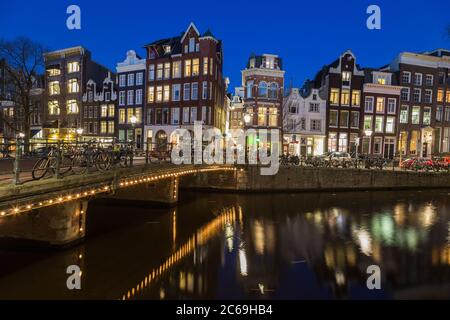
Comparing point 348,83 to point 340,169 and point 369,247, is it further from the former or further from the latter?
point 369,247

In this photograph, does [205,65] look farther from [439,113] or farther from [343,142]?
[439,113]

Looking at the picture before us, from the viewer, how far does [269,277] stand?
41.1 feet

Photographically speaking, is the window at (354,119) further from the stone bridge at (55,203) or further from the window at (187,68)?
the stone bridge at (55,203)

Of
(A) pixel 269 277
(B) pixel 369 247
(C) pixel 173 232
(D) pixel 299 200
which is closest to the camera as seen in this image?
(A) pixel 269 277

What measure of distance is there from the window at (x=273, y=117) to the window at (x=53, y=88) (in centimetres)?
3563

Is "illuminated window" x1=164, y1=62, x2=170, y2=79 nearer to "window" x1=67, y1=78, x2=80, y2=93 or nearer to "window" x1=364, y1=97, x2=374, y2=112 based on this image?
"window" x1=67, y1=78, x2=80, y2=93

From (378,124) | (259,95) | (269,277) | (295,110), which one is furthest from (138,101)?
(269,277)

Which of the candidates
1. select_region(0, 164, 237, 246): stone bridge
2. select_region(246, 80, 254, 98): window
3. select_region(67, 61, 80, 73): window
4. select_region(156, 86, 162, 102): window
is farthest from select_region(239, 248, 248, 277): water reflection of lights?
select_region(67, 61, 80, 73): window

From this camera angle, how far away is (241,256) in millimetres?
14859

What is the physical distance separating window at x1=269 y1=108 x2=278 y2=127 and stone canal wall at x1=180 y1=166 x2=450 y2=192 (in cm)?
1637

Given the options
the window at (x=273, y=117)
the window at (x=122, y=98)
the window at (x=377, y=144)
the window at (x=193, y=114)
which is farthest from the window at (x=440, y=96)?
the window at (x=122, y=98)

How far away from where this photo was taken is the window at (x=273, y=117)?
159 feet

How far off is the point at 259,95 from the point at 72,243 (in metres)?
37.0

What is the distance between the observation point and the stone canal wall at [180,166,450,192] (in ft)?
106
